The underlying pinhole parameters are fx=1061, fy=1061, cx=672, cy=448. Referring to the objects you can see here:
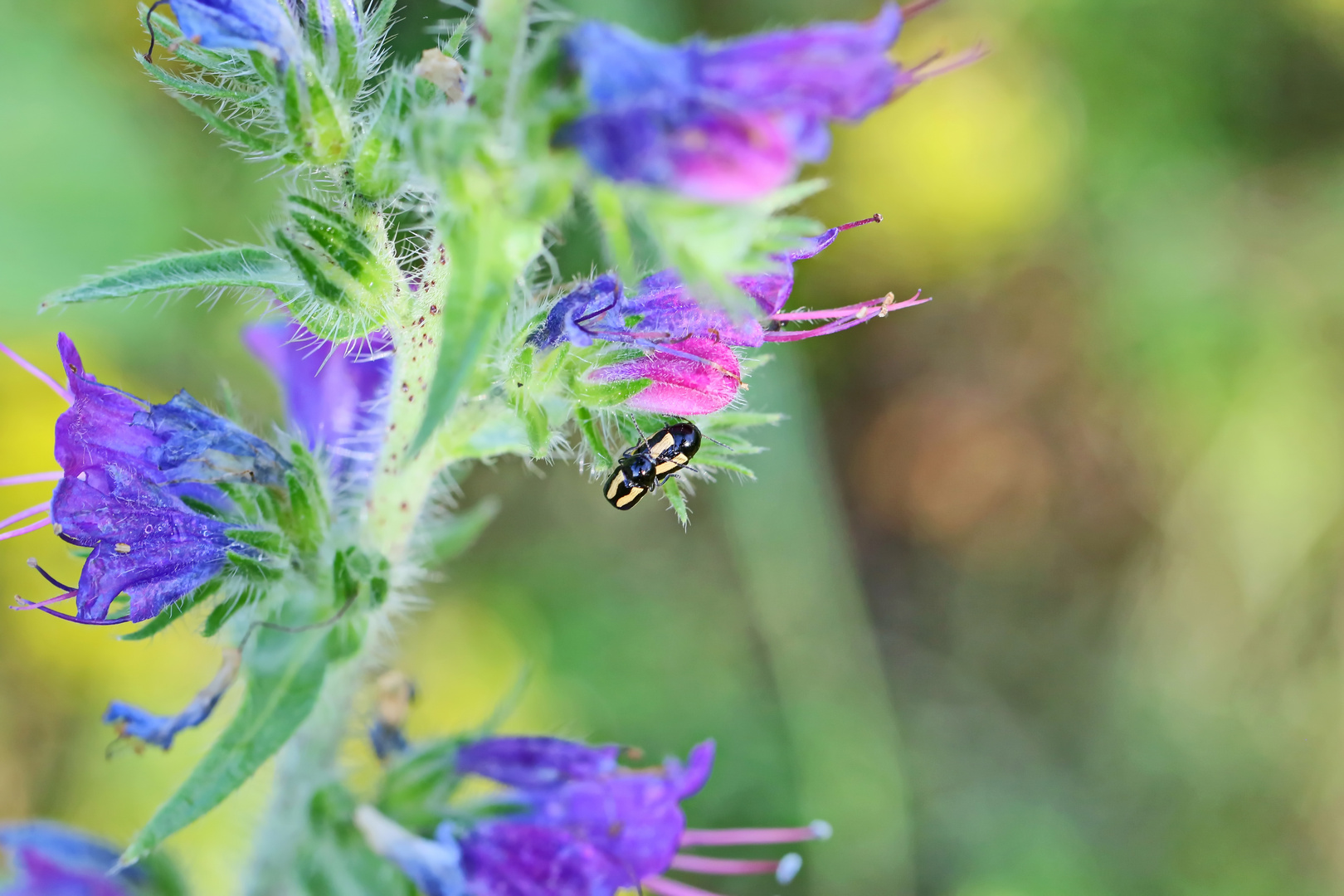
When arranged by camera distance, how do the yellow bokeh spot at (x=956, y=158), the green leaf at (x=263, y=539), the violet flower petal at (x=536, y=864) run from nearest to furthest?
the green leaf at (x=263, y=539) → the violet flower petal at (x=536, y=864) → the yellow bokeh spot at (x=956, y=158)

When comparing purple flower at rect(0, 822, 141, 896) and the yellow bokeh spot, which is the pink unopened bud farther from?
the yellow bokeh spot

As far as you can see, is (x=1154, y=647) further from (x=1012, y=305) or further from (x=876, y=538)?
(x=1012, y=305)

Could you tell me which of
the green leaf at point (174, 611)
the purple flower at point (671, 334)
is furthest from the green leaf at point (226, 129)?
the green leaf at point (174, 611)

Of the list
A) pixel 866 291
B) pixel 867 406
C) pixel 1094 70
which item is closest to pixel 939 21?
pixel 1094 70

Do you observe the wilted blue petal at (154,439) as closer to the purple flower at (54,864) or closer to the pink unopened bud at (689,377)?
the pink unopened bud at (689,377)

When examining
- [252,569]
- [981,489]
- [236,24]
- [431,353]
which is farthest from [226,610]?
[981,489]

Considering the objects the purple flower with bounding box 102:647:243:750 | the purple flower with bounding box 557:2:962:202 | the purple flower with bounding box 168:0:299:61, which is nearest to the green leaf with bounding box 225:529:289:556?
the purple flower with bounding box 102:647:243:750
